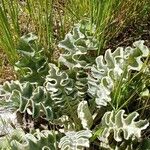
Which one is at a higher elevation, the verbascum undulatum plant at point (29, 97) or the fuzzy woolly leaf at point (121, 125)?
the verbascum undulatum plant at point (29, 97)

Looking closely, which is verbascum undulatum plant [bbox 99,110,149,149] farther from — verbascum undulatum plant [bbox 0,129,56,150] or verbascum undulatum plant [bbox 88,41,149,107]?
verbascum undulatum plant [bbox 0,129,56,150]

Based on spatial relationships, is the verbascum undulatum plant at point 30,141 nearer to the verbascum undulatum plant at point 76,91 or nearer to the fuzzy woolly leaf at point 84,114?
the verbascum undulatum plant at point 76,91

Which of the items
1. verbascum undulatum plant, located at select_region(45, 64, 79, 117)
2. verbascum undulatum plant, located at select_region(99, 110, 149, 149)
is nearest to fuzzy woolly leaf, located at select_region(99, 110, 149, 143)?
verbascum undulatum plant, located at select_region(99, 110, 149, 149)

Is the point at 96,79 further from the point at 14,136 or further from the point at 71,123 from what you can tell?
the point at 14,136

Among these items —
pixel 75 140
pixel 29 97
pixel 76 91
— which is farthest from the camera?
pixel 76 91

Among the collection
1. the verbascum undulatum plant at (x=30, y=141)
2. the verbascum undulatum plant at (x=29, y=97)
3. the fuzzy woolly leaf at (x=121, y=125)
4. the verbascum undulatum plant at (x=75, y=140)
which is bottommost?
the verbascum undulatum plant at (x=30, y=141)

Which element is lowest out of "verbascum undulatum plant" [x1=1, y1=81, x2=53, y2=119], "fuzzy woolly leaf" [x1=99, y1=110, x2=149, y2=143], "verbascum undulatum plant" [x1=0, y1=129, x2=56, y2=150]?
"verbascum undulatum plant" [x1=0, y1=129, x2=56, y2=150]

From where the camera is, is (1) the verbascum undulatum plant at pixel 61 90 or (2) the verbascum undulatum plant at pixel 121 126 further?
(1) the verbascum undulatum plant at pixel 61 90

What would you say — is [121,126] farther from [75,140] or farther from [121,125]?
[75,140]

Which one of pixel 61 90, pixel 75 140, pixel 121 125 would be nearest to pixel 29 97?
pixel 61 90

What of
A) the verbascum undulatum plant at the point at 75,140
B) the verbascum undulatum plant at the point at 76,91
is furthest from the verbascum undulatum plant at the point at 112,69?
the verbascum undulatum plant at the point at 75,140
